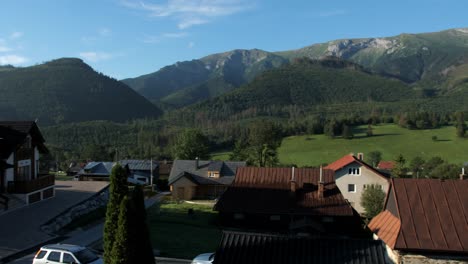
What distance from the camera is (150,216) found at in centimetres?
3859

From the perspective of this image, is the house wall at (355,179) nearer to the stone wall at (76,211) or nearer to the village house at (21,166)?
the stone wall at (76,211)

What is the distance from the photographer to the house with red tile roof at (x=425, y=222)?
16.4 metres

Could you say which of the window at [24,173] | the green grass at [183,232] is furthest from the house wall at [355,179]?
the window at [24,173]

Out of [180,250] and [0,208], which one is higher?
[0,208]

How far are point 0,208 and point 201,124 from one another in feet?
532

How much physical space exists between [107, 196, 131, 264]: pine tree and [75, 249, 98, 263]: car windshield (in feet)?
16.4

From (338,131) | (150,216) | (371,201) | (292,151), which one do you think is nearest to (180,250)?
(150,216)

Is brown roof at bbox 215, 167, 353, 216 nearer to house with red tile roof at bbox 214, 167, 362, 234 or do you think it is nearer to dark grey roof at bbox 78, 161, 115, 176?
house with red tile roof at bbox 214, 167, 362, 234

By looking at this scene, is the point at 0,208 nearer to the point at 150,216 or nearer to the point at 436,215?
the point at 150,216

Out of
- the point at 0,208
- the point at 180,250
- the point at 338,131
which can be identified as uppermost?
the point at 338,131

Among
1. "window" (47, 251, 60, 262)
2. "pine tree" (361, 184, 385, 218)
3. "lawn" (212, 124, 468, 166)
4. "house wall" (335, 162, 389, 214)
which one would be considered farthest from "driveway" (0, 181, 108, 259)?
"lawn" (212, 124, 468, 166)

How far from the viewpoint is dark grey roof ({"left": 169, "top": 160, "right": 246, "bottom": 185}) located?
61.4 meters

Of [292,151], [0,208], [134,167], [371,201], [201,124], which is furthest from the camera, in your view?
[201,124]

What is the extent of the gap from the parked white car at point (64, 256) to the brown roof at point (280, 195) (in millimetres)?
15754
